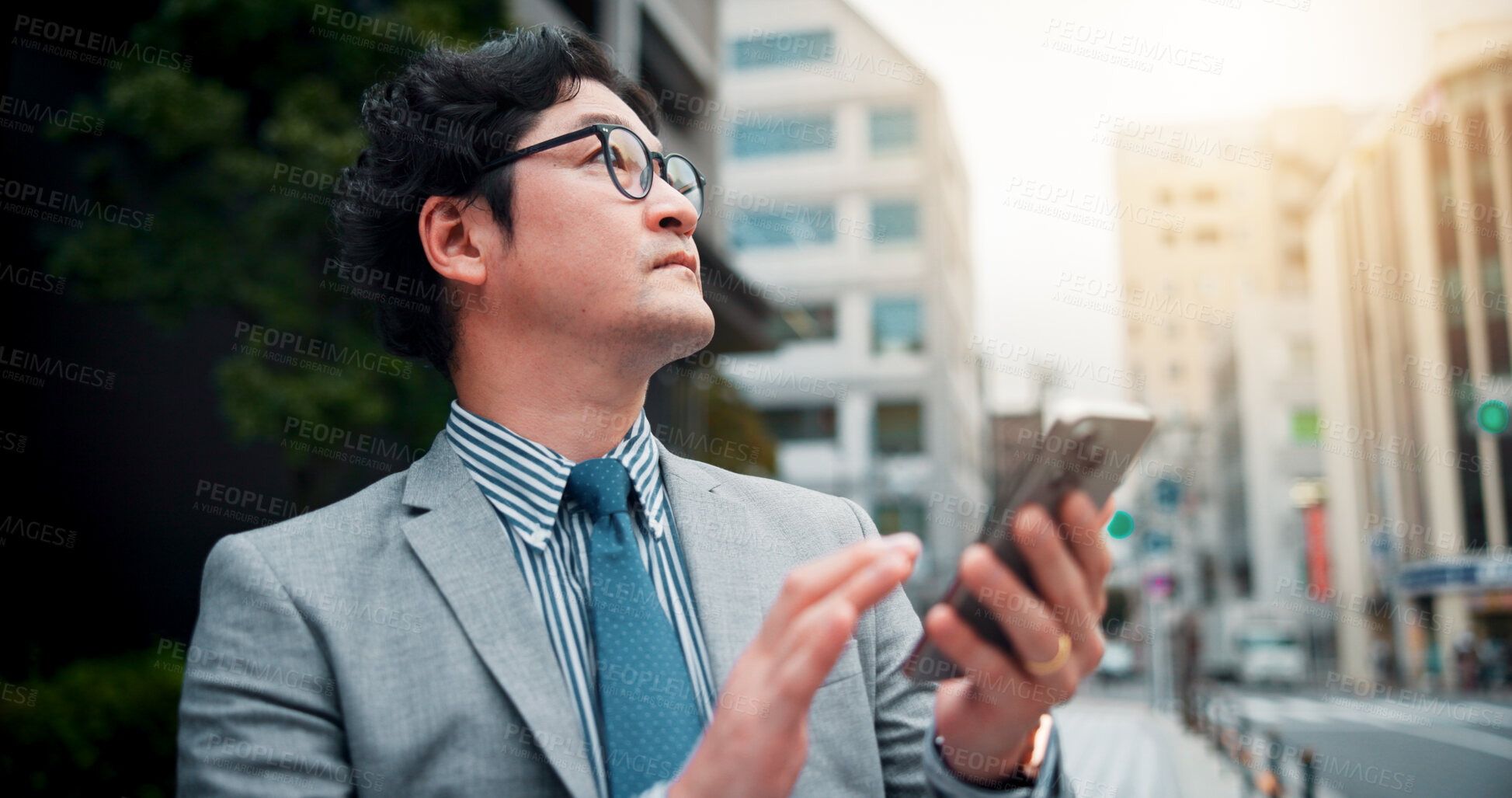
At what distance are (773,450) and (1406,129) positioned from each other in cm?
2420

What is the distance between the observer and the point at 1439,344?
32344 mm

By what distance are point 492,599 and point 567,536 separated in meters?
0.23

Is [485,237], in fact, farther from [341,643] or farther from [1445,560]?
[1445,560]

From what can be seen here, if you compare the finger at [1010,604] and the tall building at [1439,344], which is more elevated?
the tall building at [1439,344]

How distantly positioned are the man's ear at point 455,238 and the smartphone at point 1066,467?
1.29 m

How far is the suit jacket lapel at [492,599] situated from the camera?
161cm

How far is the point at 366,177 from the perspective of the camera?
7.85ft

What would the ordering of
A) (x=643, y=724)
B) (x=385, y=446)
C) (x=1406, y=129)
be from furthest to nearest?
(x=1406, y=129) < (x=385, y=446) < (x=643, y=724)

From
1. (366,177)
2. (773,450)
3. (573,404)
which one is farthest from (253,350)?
(773,450)

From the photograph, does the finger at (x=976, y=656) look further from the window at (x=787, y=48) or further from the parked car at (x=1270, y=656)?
the window at (x=787, y=48)

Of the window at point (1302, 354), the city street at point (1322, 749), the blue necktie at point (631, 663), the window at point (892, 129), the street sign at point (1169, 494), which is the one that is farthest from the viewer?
the window at point (1302, 354)

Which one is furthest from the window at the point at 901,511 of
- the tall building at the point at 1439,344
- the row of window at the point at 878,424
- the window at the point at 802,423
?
the tall building at the point at 1439,344

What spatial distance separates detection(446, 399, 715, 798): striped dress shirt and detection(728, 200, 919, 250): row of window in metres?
37.6

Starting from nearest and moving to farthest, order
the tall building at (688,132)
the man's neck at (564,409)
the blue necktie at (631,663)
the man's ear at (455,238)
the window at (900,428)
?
the blue necktie at (631,663)
the man's neck at (564,409)
the man's ear at (455,238)
the tall building at (688,132)
the window at (900,428)
